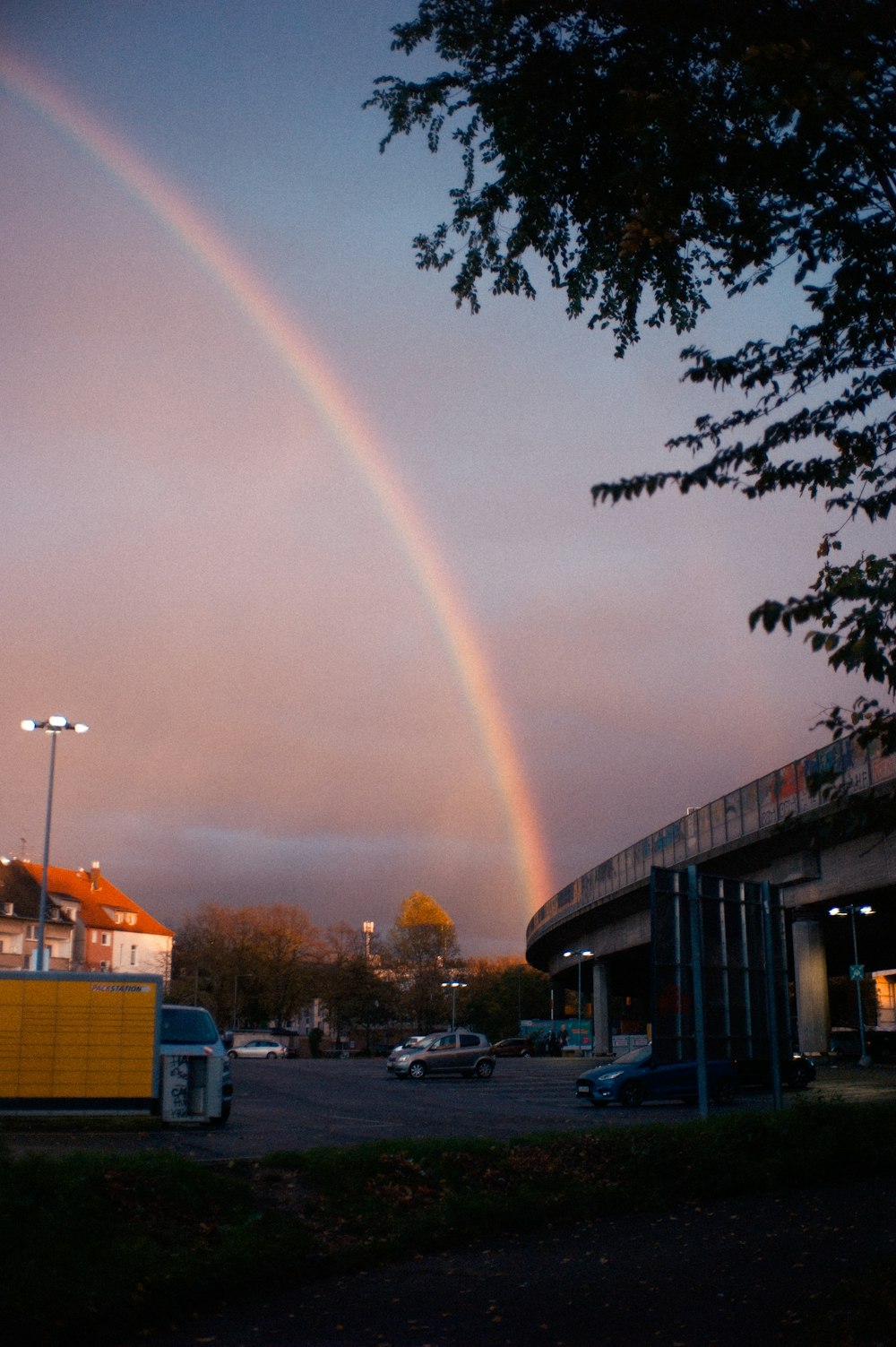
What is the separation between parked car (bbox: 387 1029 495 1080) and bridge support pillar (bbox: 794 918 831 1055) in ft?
39.1

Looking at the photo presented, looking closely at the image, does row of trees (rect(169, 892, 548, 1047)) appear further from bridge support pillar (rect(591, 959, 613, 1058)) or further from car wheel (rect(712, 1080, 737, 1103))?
car wheel (rect(712, 1080, 737, 1103))

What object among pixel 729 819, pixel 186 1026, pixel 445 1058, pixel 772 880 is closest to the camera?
pixel 186 1026

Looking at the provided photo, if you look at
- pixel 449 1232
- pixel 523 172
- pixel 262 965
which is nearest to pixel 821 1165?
pixel 449 1232

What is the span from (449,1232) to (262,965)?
92.3m

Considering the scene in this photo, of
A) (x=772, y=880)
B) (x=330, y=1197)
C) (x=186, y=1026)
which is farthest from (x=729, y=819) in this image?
(x=330, y=1197)

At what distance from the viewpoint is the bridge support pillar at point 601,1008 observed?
70750 mm

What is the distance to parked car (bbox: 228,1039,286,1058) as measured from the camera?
78.9 metres

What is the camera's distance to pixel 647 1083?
2994 cm

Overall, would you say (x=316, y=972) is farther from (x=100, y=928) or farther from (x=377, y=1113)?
(x=377, y=1113)

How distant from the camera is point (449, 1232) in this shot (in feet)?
34.2

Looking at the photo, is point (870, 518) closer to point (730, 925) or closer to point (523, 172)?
point (523, 172)

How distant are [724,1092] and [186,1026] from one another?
1408cm

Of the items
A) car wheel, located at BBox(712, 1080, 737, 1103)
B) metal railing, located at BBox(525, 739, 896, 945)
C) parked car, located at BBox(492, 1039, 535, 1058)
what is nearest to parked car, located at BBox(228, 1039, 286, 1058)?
parked car, located at BBox(492, 1039, 535, 1058)

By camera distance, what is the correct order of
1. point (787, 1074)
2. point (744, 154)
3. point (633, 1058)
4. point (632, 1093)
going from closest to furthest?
1. point (744, 154)
2. point (632, 1093)
3. point (633, 1058)
4. point (787, 1074)
